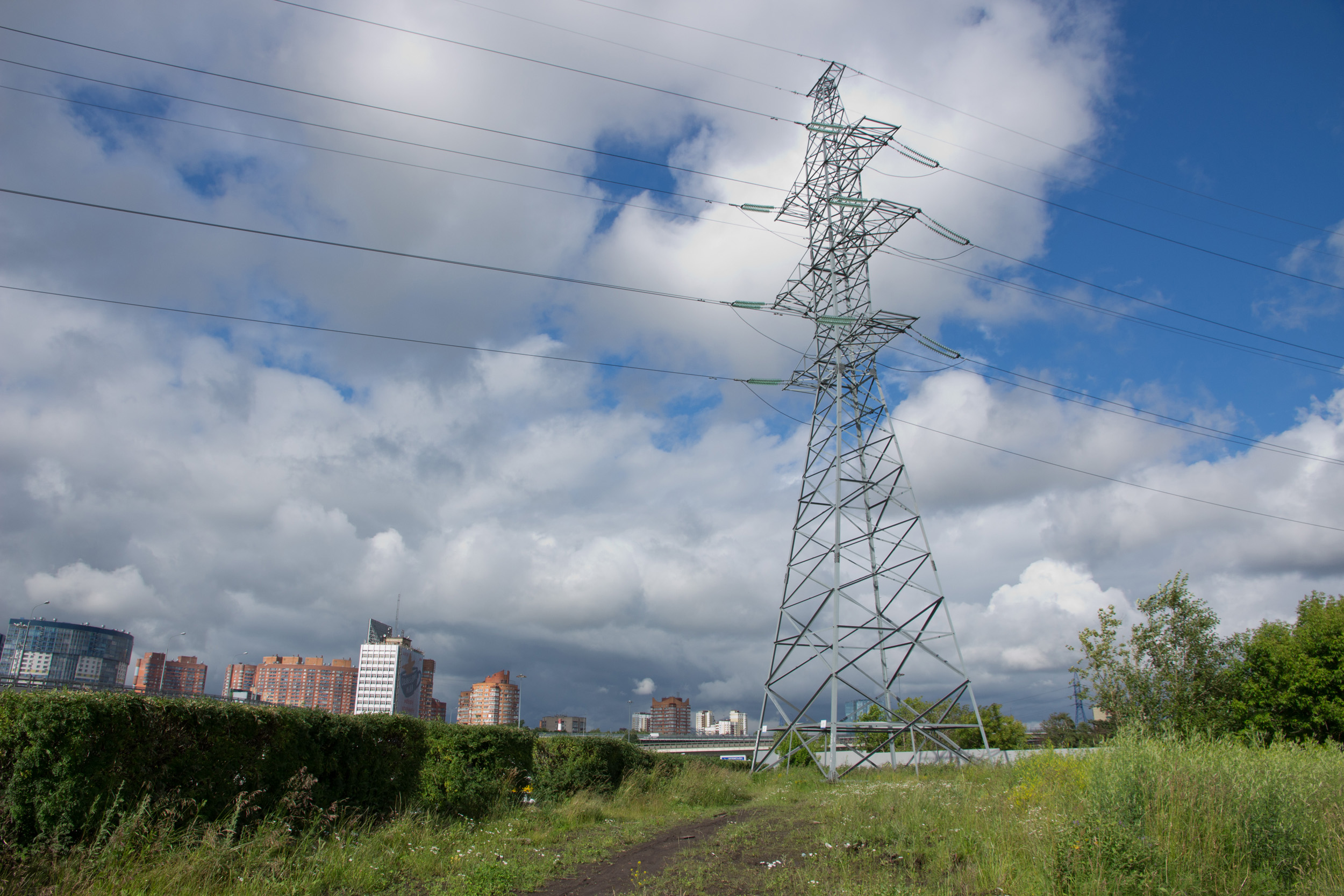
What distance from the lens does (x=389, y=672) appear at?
112 meters

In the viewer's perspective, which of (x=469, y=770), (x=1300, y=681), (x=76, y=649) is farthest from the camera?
(x=76, y=649)

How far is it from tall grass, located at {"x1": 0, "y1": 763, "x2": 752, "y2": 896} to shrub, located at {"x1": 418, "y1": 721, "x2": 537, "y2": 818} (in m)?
0.50

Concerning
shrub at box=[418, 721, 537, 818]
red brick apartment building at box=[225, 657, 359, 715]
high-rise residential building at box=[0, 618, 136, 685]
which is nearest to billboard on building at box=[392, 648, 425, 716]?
high-rise residential building at box=[0, 618, 136, 685]

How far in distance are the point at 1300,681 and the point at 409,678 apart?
105 metres

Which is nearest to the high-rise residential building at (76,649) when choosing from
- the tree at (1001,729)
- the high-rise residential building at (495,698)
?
the high-rise residential building at (495,698)

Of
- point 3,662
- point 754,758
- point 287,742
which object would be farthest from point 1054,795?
point 3,662

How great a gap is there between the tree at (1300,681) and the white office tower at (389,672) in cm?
9166

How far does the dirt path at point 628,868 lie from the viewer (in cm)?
834

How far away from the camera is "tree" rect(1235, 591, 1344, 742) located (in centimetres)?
2672

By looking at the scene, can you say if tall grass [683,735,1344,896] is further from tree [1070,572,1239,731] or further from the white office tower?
the white office tower

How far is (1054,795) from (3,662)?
382 ft

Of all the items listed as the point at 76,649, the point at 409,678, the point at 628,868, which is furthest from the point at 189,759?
the point at 76,649

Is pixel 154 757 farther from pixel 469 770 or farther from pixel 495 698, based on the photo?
pixel 495 698

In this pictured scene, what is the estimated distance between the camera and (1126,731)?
32.1ft
